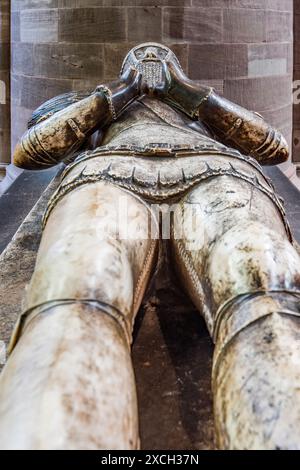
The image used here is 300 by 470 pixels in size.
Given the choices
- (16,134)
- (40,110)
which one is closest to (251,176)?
(40,110)

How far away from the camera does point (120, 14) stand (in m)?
5.26

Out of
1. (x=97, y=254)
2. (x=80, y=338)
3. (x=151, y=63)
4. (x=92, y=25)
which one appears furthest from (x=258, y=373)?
(x=92, y=25)

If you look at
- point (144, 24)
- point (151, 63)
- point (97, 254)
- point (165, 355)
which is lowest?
point (165, 355)

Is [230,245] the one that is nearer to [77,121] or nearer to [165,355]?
[165,355]

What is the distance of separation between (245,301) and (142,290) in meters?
0.52

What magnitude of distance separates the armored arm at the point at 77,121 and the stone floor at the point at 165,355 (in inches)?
21.4

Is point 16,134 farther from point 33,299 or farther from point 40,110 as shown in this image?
point 33,299

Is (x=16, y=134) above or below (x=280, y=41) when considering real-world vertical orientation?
below

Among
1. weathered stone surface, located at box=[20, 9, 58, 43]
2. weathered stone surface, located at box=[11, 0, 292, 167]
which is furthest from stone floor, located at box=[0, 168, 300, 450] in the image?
weathered stone surface, located at box=[20, 9, 58, 43]

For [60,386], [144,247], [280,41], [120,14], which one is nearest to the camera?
[60,386]

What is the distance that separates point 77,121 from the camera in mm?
3137

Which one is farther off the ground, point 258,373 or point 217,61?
point 217,61

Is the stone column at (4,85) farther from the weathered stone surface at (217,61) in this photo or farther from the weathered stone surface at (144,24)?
the weathered stone surface at (217,61)

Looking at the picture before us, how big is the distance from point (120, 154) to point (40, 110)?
1266mm
